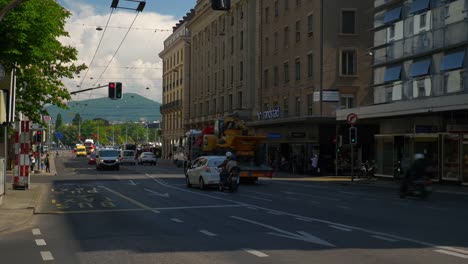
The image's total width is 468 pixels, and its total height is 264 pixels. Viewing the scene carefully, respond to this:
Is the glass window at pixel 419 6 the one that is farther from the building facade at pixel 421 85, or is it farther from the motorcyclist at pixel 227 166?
the motorcyclist at pixel 227 166

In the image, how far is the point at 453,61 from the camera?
33.6m

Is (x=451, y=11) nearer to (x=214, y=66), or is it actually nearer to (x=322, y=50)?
(x=322, y=50)

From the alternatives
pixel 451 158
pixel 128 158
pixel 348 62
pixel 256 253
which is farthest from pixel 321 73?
pixel 256 253

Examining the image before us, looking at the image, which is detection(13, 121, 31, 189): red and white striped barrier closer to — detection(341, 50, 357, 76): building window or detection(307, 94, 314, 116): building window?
detection(307, 94, 314, 116): building window

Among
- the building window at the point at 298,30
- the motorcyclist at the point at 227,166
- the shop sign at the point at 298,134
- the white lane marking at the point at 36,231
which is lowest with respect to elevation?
the white lane marking at the point at 36,231

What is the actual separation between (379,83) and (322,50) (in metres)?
8.60

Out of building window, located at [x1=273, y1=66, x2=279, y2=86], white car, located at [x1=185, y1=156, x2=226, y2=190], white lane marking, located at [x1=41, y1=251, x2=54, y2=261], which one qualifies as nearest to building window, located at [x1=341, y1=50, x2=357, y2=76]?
building window, located at [x1=273, y1=66, x2=279, y2=86]

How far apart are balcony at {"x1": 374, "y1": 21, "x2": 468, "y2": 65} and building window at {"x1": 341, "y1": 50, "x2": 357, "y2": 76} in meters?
7.47

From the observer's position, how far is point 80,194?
26094mm

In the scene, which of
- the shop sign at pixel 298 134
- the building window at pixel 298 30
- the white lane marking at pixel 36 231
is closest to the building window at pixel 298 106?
the shop sign at pixel 298 134

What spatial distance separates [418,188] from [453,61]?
38.2 ft

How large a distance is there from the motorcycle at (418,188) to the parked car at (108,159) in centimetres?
3378

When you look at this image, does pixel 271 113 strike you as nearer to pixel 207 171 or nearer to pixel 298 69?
pixel 298 69

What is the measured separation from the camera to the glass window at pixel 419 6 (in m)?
36.2
